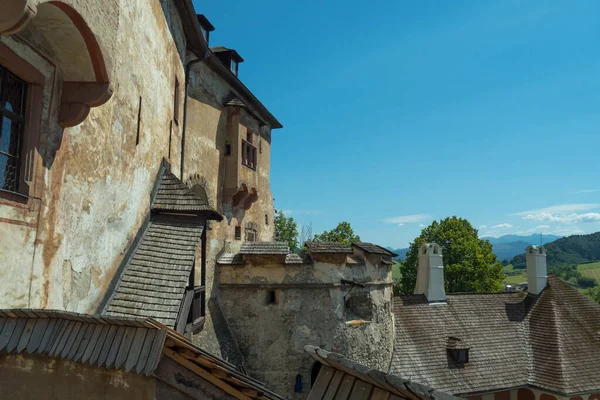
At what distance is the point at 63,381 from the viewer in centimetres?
431

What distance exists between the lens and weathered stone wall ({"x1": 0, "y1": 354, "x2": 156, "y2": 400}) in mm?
4047

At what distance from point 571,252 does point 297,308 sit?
203915mm

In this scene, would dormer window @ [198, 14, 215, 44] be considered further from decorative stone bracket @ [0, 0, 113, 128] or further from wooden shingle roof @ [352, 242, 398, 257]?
decorative stone bracket @ [0, 0, 113, 128]

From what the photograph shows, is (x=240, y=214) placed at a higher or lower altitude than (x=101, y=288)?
higher

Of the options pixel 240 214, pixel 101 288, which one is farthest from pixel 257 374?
pixel 101 288

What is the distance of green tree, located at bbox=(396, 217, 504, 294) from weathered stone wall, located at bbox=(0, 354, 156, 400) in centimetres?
3267

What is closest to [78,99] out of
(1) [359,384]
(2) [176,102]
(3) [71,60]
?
(3) [71,60]

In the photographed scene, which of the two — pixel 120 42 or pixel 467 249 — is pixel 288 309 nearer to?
pixel 120 42

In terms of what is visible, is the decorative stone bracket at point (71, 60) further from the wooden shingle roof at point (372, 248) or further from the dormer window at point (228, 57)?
the dormer window at point (228, 57)

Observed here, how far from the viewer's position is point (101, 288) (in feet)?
23.2

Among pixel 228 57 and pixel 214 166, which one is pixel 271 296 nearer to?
pixel 214 166

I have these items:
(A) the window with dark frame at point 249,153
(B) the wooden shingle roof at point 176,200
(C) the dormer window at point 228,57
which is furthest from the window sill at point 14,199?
(C) the dormer window at point 228,57

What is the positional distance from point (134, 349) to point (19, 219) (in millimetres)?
2339

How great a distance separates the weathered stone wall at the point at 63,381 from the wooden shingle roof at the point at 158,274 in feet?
8.17
